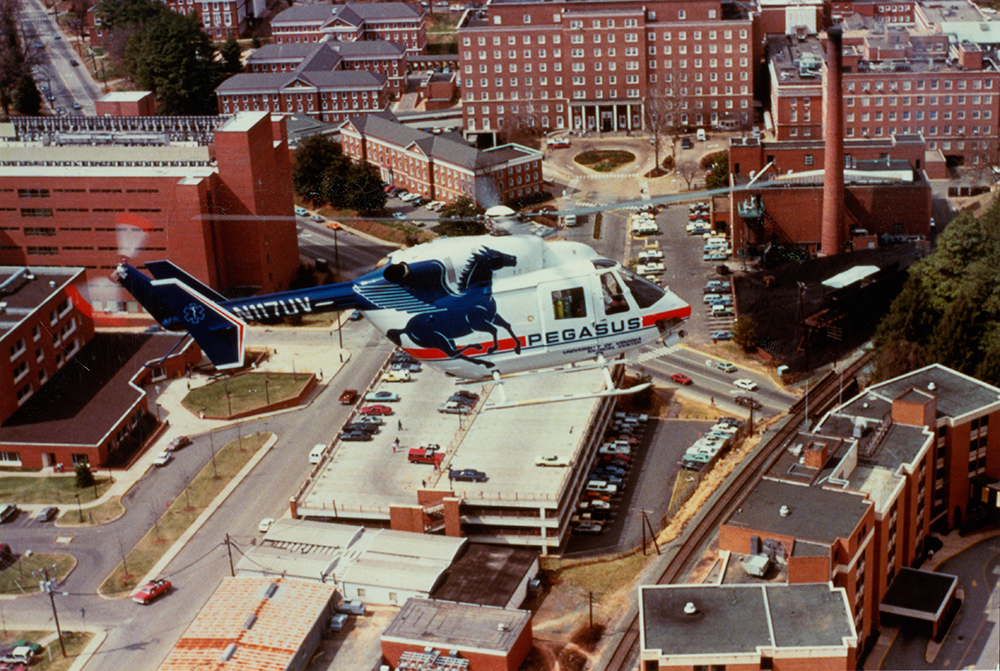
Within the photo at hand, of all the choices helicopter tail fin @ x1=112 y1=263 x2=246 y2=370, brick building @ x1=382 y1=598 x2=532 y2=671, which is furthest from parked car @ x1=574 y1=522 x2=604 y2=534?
helicopter tail fin @ x1=112 y1=263 x2=246 y2=370

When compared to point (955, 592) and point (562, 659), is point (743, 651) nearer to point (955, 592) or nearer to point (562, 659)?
point (562, 659)

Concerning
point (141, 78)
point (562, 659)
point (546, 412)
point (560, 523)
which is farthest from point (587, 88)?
point (562, 659)

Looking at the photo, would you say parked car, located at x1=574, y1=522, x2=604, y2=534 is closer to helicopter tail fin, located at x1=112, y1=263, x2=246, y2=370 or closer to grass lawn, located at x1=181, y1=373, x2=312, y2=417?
grass lawn, located at x1=181, y1=373, x2=312, y2=417

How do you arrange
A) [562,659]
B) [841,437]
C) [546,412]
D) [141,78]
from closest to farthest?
[562,659]
[841,437]
[546,412]
[141,78]

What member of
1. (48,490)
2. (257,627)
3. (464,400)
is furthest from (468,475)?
(48,490)

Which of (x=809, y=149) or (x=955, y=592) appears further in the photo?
(x=809, y=149)
